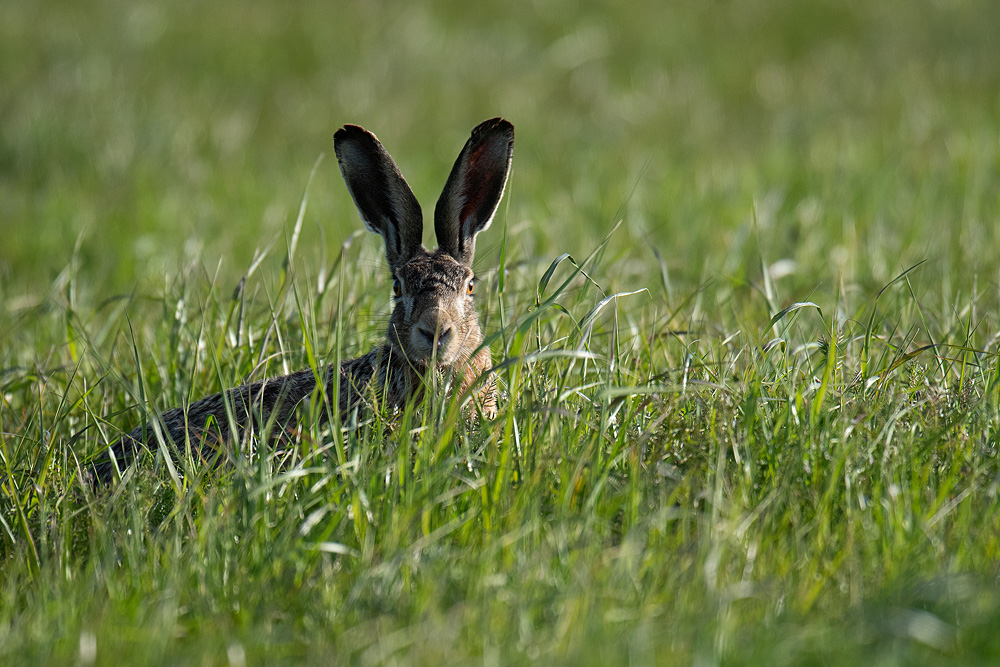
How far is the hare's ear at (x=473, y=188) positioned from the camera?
4.20m

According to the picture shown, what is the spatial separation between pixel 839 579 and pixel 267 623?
4.97 feet

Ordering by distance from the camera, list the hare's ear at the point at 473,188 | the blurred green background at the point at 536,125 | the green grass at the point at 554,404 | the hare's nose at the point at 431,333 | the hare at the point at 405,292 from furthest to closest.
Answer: the blurred green background at the point at 536,125 < the hare's ear at the point at 473,188 < the hare at the point at 405,292 < the hare's nose at the point at 431,333 < the green grass at the point at 554,404

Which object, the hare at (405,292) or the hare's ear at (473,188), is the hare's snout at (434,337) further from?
the hare's ear at (473,188)

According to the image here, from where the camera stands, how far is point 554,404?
3.48 meters

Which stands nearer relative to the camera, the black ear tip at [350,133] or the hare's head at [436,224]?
the hare's head at [436,224]

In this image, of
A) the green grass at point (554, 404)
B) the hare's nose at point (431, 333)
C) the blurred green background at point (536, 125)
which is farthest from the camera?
the blurred green background at point (536, 125)

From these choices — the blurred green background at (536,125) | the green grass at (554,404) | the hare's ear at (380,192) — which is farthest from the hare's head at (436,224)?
the blurred green background at (536,125)

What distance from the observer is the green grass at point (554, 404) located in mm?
2568

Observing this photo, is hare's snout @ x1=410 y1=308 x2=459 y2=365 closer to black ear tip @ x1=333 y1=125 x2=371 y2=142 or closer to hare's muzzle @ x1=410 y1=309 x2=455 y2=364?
hare's muzzle @ x1=410 y1=309 x2=455 y2=364

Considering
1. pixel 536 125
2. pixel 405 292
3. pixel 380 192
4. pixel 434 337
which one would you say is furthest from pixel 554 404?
pixel 536 125

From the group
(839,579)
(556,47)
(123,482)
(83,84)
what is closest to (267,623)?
(123,482)

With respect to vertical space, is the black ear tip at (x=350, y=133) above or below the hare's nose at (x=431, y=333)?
above

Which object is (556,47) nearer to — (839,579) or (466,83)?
(466,83)

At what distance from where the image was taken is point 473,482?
311 centimetres
